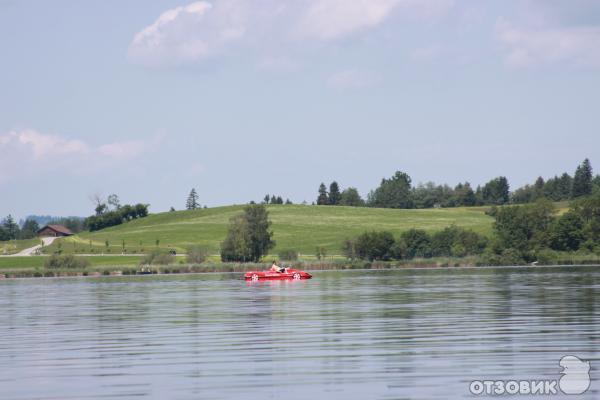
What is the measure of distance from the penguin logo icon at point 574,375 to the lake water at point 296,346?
0.81 feet

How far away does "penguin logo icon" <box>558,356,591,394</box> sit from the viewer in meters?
24.8

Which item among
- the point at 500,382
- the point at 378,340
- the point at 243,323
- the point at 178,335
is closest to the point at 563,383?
the point at 500,382

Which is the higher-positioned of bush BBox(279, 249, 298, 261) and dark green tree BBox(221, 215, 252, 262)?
dark green tree BBox(221, 215, 252, 262)

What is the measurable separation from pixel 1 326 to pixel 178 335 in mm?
12224

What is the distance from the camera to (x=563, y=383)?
83.6 feet

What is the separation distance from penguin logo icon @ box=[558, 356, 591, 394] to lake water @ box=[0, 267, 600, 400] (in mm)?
246

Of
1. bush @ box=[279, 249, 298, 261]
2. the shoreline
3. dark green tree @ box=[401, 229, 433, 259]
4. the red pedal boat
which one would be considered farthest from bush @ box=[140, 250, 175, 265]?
the red pedal boat

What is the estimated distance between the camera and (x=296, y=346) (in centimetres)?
3522

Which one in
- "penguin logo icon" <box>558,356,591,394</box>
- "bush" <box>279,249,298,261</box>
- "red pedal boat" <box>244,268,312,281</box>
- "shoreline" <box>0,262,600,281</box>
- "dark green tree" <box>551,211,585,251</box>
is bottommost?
"penguin logo icon" <box>558,356,591,394</box>

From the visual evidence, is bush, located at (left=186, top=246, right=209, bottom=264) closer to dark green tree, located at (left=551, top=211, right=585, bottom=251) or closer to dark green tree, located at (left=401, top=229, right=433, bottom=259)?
dark green tree, located at (left=401, top=229, right=433, bottom=259)

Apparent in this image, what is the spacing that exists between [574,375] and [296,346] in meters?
11.1

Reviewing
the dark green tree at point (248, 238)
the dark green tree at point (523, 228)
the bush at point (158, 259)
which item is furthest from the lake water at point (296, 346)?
the bush at point (158, 259)

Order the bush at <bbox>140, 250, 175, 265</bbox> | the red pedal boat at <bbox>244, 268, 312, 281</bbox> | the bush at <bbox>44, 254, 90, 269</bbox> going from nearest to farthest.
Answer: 1. the red pedal boat at <bbox>244, 268, 312, 281</bbox>
2. the bush at <bbox>44, 254, 90, 269</bbox>
3. the bush at <bbox>140, 250, 175, 265</bbox>

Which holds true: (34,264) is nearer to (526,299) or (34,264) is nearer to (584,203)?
(584,203)
